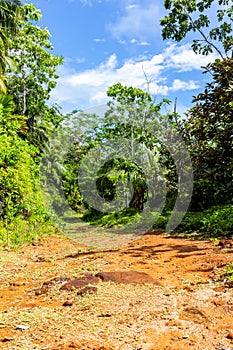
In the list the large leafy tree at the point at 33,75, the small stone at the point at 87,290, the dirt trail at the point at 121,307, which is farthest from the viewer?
the large leafy tree at the point at 33,75

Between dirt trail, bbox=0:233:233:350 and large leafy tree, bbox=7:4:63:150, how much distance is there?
11668 mm

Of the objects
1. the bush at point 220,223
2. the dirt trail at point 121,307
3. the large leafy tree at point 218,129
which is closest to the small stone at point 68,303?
the dirt trail at point 121,307

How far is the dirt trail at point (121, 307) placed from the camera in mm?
2674

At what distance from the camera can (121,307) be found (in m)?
3.38

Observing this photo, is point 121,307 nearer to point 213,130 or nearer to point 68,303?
point 68,303

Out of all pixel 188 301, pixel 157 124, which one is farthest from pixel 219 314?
pixel 157 124

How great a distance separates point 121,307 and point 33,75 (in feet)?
54.1

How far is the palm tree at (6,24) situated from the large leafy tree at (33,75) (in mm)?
2920

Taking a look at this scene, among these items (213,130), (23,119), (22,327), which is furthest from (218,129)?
(22,327)

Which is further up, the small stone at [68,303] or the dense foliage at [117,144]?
the dense foliage at [117,144]

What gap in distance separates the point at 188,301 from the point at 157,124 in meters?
14.9

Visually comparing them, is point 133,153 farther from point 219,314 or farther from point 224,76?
point 219,314

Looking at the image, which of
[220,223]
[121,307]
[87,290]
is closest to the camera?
[121,307]

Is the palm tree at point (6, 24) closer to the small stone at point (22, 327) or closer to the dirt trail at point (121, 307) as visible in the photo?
the dirt trail at point (121, 307)
